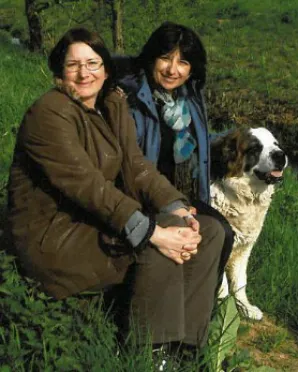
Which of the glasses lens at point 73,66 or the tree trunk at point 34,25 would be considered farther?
the tree trunk at point 34,25

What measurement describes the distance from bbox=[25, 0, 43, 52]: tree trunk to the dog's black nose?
29.1 feet

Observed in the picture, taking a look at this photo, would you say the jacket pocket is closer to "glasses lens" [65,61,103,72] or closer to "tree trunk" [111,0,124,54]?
"glasses lens" [65,61,103,72]

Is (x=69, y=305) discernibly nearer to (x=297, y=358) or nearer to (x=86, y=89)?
(x=86, y=89)

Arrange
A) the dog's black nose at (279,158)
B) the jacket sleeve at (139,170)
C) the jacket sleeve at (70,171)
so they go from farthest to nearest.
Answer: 1. the dog's black nose at (279,158)
2. the jacket sleeve at (139,170)
3. the jacket sleeve at (70,171)

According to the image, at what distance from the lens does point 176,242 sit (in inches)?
125

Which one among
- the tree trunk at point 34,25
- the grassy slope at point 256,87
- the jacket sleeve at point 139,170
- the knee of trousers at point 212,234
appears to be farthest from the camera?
the tree trunk at point 34,25

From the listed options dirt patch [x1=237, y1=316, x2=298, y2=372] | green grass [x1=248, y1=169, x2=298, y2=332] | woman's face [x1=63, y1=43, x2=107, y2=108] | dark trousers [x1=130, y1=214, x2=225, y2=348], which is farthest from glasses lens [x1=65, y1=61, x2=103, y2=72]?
green grass [x1=248, y1=169, x2=298, y2=332]

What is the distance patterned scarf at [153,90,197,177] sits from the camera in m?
4.27

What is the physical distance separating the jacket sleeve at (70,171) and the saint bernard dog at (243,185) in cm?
165

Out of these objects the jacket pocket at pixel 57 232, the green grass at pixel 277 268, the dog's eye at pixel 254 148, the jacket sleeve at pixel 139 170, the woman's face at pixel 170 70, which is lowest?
the green grass at pixel 277 268

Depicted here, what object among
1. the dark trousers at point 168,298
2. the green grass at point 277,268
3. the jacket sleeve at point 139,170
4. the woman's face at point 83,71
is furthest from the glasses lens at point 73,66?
the green grass at point 277,268

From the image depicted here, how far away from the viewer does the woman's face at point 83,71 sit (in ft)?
11.3

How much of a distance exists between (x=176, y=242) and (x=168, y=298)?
0.25 metres

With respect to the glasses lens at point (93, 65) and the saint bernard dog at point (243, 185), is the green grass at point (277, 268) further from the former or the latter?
the glasses lens at point (93, 65)
